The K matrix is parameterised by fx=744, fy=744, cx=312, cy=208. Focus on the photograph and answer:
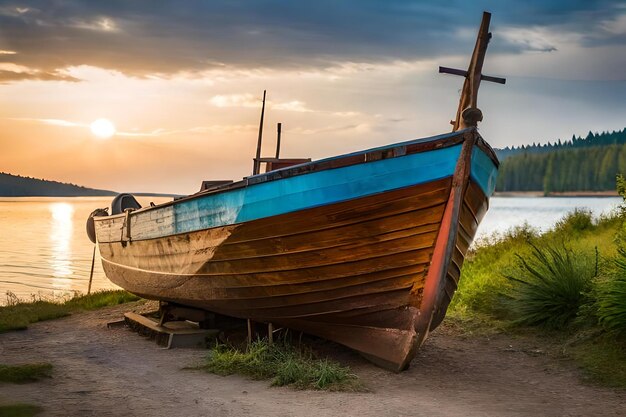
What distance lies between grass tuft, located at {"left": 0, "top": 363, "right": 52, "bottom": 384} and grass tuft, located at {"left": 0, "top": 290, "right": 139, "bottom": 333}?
13.0 feet

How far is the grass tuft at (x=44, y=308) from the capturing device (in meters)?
12.5

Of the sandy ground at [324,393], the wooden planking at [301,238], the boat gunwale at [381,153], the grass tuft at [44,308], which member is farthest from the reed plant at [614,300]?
the grass tuft at [44,308]

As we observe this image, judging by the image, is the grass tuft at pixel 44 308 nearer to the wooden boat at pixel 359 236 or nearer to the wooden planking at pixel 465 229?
the wooden boat at pixel 359 236

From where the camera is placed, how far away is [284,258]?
832 cm

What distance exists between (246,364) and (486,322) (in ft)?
14.9

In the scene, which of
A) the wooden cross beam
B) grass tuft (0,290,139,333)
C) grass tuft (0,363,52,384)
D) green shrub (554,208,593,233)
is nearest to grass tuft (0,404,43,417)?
grass tuft (0,363,52,384)

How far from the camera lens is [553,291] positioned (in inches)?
425

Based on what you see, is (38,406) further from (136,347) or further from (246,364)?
(136,347)

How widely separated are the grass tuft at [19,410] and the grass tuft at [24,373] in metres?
1.15

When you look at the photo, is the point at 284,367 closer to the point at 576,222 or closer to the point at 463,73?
the point at 463,73

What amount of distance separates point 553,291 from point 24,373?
7180 millimetres

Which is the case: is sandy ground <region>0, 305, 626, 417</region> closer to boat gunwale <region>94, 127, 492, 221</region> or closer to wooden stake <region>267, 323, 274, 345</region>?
wooden stake <region>267, 323, 274, 345</region>

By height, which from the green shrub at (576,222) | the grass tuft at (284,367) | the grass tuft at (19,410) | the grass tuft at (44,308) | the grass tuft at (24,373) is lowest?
the grass tuft at (44,308)

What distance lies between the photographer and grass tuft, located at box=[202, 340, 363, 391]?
7.77 m
